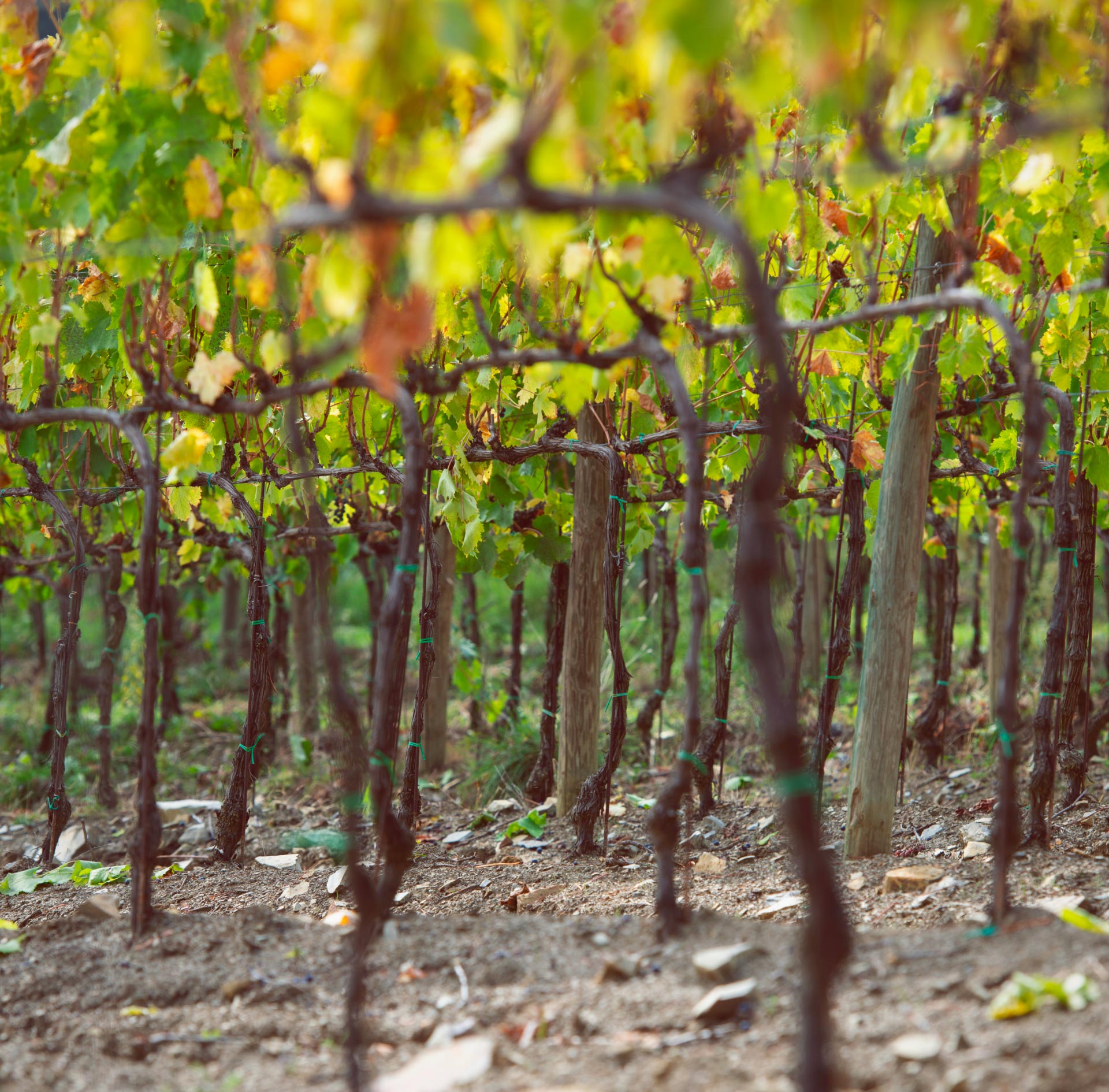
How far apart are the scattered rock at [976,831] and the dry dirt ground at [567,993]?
20cm

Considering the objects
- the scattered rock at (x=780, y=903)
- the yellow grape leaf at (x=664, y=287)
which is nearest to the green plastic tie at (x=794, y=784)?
the yellow grape leaf at (x=664, y=287)

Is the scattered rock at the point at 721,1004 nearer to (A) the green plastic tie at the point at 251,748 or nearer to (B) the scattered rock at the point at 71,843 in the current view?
(A) the green plastic tie at the point at 251,748

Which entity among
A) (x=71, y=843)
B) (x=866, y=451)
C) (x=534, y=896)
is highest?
(x=866, y=451)

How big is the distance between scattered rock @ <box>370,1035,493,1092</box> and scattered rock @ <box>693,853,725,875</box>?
223cm

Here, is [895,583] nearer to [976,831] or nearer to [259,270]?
[976,831]

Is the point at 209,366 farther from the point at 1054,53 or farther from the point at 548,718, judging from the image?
the point at 548,718

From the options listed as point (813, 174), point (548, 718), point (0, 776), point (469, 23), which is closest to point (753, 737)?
point (548, 718)

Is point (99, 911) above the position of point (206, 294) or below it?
below

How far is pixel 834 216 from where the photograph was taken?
143 inches

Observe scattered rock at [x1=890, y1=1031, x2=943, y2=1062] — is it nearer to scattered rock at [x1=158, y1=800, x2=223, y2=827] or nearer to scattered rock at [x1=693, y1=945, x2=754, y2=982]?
scattered rock at [x1=693, y1=945, x2=754, y2=982]

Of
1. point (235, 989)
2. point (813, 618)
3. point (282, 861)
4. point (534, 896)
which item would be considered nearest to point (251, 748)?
point (282, 861)

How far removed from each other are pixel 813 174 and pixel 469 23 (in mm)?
2490

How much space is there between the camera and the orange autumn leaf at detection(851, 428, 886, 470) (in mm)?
3947

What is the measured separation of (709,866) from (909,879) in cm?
112
